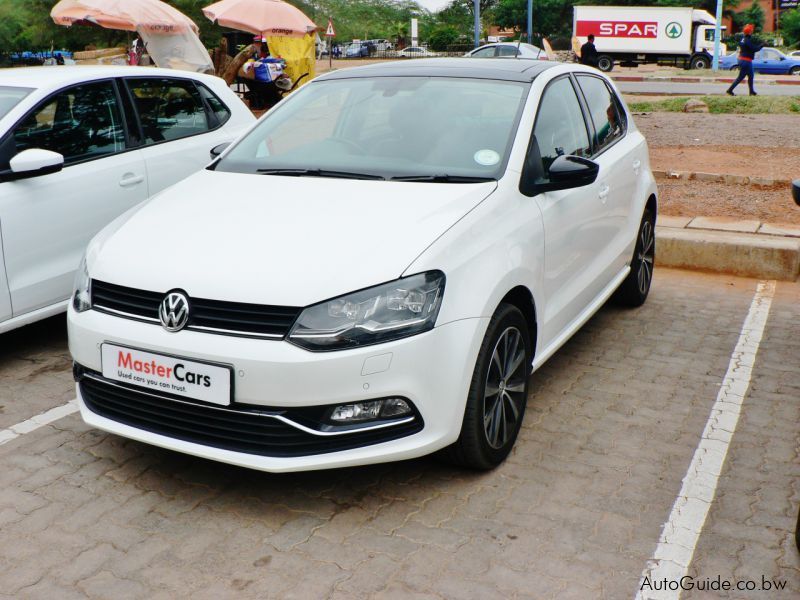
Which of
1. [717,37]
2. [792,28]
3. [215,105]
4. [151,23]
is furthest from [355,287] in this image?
[792,28]

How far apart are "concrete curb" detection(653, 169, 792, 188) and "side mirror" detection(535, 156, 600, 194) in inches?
242

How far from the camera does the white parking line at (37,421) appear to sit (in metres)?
4.10

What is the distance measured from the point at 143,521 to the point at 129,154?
9.57 feet

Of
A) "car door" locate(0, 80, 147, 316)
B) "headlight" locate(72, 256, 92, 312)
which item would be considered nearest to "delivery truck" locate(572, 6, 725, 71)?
"car door" locate(0, 80, 147, 316)

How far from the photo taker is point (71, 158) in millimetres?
5191

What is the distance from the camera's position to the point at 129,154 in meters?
5.54

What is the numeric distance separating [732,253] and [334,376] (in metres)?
5.07

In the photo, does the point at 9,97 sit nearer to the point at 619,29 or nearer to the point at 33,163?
the point at 33,163

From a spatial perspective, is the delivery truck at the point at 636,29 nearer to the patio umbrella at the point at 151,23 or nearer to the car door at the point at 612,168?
the patio umbrella at the point at 151,23

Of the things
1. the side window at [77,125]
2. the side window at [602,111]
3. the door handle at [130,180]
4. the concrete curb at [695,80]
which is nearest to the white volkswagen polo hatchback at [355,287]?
the side window at [602,111]

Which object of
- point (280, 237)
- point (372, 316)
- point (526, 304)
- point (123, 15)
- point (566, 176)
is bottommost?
point (526, 304)

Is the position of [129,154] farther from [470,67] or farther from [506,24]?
[506,24]

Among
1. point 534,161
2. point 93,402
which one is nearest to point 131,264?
point 93,402

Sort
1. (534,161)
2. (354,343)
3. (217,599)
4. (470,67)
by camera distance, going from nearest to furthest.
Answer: (217,599)
(354,343)
(534,161)
(470,67)
